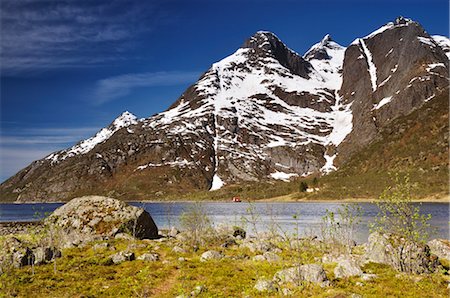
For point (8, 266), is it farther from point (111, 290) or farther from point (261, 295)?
point (261, 295)

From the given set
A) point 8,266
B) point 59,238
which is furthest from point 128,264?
point 59,238

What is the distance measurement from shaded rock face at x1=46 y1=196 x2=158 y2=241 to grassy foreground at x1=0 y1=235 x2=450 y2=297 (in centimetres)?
1429

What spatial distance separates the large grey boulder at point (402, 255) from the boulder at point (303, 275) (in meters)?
7.81

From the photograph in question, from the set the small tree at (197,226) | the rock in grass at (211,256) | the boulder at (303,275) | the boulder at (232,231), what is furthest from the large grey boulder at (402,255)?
the boulder at (232,231)

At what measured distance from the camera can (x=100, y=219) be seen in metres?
56.4

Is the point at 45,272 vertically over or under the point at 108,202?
under

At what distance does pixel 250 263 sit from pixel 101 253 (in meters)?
15.1

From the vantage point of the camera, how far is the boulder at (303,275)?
89.2 ft

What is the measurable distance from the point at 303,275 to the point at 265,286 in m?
3.04

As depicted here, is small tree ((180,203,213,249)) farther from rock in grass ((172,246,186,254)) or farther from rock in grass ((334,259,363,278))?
rock in grass ((334,259,363,278))

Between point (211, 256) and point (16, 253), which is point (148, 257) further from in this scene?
point (16, 253)

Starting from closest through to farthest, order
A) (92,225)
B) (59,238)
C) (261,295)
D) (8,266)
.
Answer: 1. (261,295)
2. (8,266)
3. (59,238)
4. (92,225)

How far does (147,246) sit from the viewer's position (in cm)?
4697

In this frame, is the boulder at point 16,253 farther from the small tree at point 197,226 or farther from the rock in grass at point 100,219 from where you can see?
the small tree at point 197,226
